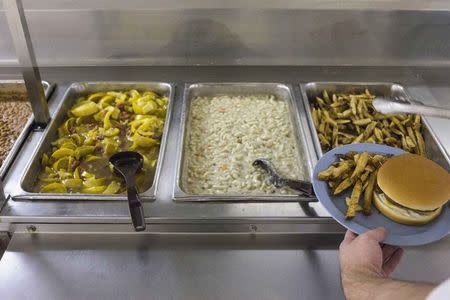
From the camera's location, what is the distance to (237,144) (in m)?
1.47

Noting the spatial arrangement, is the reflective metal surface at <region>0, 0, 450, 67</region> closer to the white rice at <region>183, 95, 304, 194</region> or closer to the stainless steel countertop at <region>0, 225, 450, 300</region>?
the white rice at <region>183, 95, 304, 194</region>

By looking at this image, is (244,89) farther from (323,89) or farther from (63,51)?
(63,51)

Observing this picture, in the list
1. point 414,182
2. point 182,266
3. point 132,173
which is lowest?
point 182,266

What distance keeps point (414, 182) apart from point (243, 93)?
871 mm

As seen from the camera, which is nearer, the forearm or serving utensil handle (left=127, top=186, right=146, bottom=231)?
the forearm

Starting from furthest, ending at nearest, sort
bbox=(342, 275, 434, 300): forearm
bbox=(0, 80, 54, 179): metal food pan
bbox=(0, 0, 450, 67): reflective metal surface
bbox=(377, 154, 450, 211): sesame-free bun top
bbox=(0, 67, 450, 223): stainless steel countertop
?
bbox=(0, 0, 450, 67): reflective metal surface < bbox=(0, 80, 54, 179): metal food pan < bbox=(0, 67, 450, 223): stainless steel countertop < bbox=(377, 154, 450, 211): sesame-free bun top < bbox=(342, 275, 434, 300): forearm

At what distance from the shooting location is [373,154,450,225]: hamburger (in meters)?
0.98

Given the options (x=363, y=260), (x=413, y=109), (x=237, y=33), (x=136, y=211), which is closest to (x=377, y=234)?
(x=363, y=260)

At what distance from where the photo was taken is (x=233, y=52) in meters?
1.77

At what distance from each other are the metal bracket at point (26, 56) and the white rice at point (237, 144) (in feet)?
1.67

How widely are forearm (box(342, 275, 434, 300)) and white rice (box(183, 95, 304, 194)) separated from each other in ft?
1.38

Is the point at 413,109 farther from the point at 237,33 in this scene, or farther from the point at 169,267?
the point at 237,33

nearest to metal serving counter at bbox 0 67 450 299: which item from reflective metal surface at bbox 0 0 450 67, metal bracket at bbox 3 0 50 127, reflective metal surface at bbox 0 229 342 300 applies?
reflective metal surface at bbox 0 229 342 300

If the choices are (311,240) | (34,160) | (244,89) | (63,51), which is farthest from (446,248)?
(63,51)
